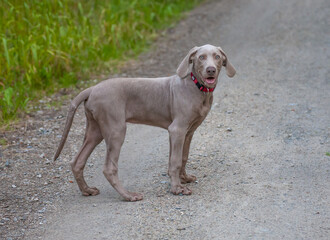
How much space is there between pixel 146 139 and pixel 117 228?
2264 millimetres

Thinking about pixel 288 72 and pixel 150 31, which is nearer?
pixel 288 72

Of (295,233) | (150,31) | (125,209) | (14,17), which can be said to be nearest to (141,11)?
(150,31)

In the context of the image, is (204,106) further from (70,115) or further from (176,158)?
(70,115)

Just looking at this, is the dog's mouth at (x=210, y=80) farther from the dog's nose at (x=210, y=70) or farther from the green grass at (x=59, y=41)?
the green grass at (x=59, y=41)

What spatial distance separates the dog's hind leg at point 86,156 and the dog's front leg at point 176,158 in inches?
30.7

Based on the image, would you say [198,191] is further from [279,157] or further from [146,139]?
[146,139]

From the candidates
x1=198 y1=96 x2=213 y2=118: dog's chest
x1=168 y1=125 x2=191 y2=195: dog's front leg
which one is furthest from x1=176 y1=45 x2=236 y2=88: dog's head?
x1=168 y1=125 x2=191 y2=195: dog's front leg

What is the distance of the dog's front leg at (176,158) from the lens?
15.5 feet

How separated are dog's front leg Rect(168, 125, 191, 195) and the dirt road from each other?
95 mm

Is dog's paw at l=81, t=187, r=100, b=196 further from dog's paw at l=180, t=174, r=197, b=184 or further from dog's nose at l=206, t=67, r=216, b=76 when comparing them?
dog's nose at l=206, t=67, r=216, b=76

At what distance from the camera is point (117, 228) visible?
4219 mm

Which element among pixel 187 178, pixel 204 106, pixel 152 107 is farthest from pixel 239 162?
pixel 152 107

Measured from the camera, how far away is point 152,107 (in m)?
4.91

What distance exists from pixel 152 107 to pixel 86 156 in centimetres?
83
